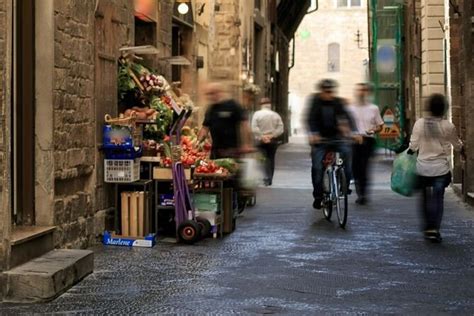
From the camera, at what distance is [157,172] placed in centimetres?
1036

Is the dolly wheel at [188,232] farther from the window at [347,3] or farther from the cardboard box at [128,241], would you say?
the window at [347,3]

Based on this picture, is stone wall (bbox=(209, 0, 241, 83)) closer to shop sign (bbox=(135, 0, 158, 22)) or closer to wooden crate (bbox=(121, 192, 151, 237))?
shop sign (bbox=(135, 0, 158, 22))

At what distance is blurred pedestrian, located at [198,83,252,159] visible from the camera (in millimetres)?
11375

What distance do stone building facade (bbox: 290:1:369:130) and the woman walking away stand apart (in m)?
54.3

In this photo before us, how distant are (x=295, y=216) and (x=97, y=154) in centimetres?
381

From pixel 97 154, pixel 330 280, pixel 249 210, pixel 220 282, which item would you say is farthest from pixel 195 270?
pixel 249 210

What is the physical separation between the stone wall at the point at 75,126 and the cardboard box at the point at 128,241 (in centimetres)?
15

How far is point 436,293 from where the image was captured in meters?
7.29

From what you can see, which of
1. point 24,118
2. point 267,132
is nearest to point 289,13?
point 267,132

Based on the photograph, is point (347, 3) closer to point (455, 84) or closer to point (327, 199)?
point (455, 84)

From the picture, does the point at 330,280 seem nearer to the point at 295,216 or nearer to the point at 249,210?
the point at 295,216

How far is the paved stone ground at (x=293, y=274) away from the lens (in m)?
6.74

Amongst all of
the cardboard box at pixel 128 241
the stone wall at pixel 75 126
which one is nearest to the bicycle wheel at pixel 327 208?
the cardboard box at pixel 128 241

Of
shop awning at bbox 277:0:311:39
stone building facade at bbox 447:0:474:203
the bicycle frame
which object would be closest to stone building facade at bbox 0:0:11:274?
the bicycle frame
